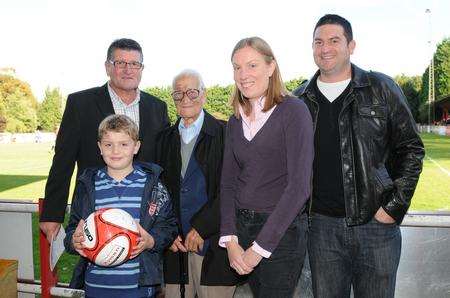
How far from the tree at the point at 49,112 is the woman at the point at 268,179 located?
93220mm

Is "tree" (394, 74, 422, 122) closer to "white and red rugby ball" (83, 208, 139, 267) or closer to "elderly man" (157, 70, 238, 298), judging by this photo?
"elderly man" (157, 70, 238, 298)

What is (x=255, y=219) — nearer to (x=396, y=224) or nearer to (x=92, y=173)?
(x=396, y=224)

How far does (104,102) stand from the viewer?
3.51m

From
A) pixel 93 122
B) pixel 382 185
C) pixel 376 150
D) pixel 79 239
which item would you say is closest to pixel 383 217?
pixel 382 185

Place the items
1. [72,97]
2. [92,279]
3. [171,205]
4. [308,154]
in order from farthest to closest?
[72,97]
[171,205]
[92,279]
[308,154]

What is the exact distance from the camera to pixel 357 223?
2617 millimetres

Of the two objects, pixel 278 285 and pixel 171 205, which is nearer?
pixel 278 285

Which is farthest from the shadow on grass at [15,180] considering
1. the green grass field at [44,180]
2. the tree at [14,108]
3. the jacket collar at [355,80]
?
the tree at [14,108]

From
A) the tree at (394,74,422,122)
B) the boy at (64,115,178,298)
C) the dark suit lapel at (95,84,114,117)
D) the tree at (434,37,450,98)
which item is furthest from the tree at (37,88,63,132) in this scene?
the boy at (64,115,178,298)

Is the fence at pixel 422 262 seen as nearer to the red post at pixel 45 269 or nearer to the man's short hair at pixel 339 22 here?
the red post at pixel 45 269

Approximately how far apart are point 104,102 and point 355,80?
6.40ft

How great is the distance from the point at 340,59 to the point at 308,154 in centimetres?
81

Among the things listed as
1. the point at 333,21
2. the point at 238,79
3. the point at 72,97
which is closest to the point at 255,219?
the point at 238,79

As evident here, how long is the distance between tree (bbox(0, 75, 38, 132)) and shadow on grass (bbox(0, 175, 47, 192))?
59.4 m
